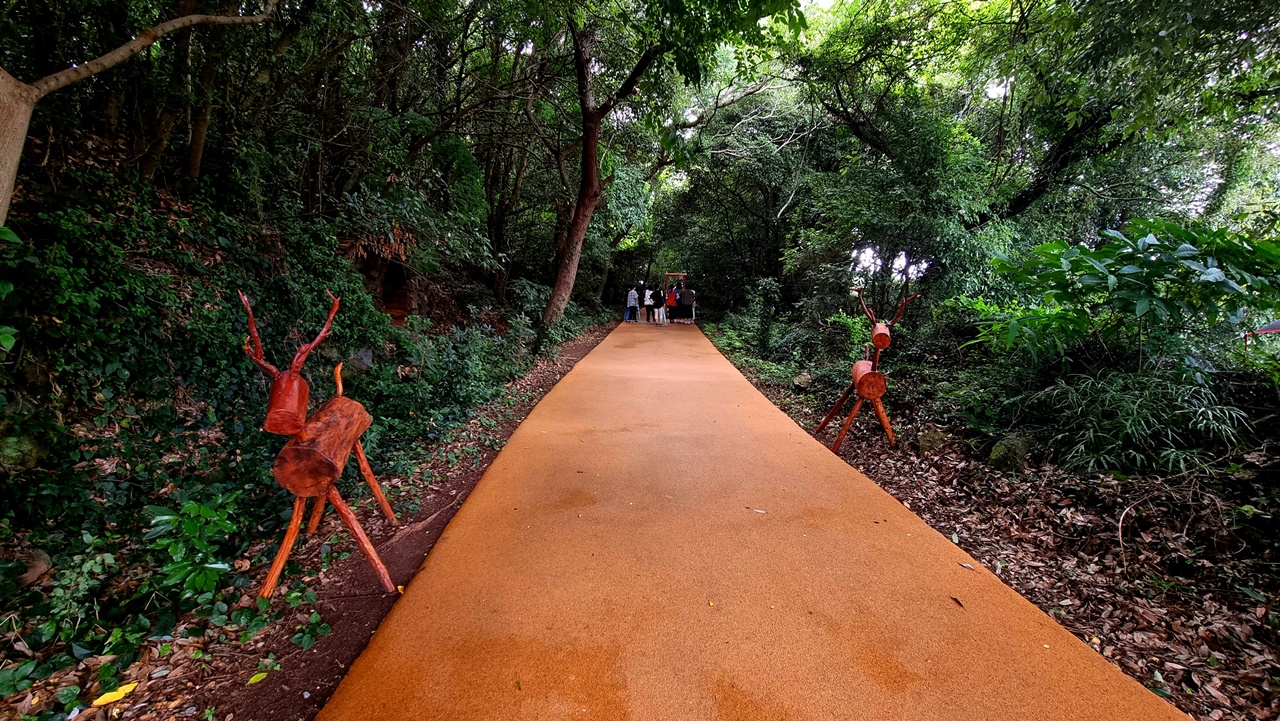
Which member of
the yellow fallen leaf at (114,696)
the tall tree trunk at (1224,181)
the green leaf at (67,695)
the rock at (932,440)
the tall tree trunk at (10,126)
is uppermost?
the tall tree trunk at (1224,181)

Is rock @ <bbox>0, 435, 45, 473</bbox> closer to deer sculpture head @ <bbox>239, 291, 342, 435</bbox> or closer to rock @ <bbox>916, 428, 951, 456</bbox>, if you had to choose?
deer sculpture head @ <bbox>239, 291, 342, 435</bbox>

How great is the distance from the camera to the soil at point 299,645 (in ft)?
4.75

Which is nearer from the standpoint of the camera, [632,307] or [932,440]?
[932,440]

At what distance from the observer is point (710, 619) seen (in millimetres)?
1768

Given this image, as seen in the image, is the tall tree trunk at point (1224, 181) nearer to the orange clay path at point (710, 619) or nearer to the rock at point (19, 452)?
the orange clay path at point (710, 619)

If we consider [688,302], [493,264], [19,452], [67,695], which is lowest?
[67,695]

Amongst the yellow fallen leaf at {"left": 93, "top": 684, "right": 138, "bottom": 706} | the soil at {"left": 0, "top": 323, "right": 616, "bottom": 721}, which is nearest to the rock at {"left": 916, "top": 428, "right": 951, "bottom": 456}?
the soil at {"left": 0, "top": 323, "right": 616, "bottom": 721}

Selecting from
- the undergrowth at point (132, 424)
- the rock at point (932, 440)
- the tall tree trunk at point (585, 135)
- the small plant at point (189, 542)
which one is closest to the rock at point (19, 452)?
the undergrowth at point (132, 424)

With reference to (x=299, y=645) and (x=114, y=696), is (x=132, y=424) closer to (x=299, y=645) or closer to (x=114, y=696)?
(x=114, y=696)

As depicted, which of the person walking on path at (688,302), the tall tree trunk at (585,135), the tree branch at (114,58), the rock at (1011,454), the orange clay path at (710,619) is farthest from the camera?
the person walking on path at (688,302)

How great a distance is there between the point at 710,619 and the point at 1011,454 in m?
2.63

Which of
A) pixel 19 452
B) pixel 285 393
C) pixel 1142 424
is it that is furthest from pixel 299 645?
pixel 1142 424

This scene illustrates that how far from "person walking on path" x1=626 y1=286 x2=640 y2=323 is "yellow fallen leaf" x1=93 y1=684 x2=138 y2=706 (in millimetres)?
12566

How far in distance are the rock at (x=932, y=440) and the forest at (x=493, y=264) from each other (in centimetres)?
12
